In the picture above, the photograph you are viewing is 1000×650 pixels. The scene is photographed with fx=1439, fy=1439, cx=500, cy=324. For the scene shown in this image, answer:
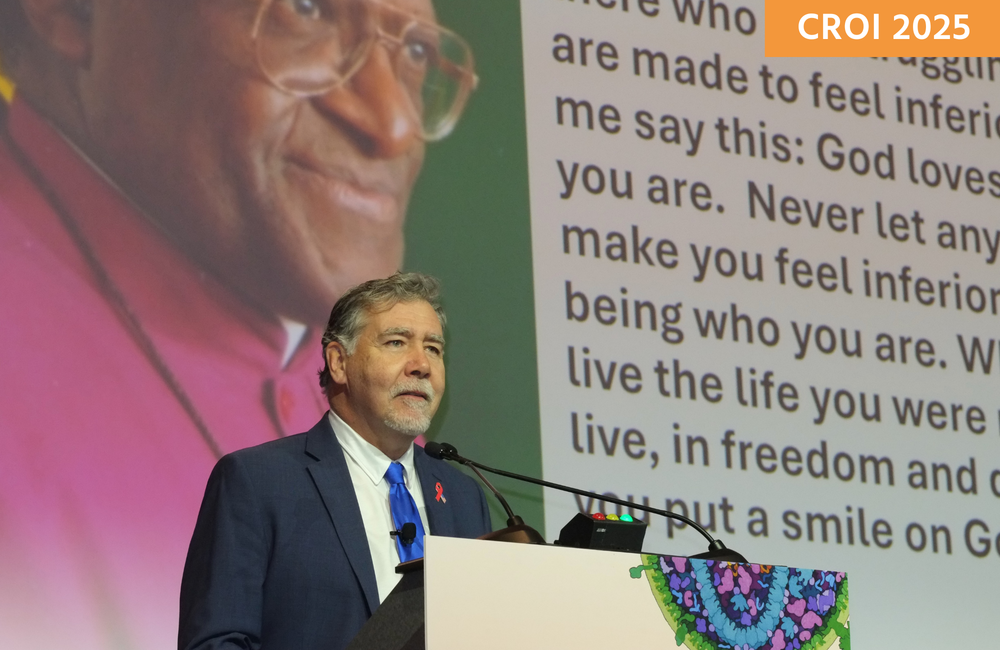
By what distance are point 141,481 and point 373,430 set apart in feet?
2.86

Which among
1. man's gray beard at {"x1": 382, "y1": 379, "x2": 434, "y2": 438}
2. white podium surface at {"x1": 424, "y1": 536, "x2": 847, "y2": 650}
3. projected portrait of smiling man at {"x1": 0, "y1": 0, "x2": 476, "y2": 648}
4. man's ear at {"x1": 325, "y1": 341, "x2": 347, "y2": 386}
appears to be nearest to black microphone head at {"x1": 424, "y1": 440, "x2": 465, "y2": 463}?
man's gray beard at {"x1": 382, "y1": 379, "x2": 434, "y2": 438}

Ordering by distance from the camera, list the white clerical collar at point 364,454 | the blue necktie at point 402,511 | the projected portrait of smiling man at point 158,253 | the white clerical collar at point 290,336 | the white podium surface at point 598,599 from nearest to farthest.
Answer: the white podium surface at point 598,599
the blue necktie at point 402,511
the white clerical collar at point 364,454
the projected portrait of smiling man at point 158,253
the white clerical collar at point 290,336

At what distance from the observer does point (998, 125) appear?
5480mm

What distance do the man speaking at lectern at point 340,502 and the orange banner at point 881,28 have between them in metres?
2.31

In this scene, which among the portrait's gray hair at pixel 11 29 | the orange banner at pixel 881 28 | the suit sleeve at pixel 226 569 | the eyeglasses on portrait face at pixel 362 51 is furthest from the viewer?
the orange banner at pixel 881 28

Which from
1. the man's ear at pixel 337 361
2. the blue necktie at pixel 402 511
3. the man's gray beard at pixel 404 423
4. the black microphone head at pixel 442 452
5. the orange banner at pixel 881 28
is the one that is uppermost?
the orange banner at pixel 881 28

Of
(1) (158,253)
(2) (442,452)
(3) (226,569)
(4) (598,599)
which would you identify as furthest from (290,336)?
(4) (598,599)

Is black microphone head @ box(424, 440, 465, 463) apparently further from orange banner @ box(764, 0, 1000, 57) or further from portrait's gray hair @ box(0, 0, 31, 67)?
orange banner @ box(764, 0, 1000, 57)

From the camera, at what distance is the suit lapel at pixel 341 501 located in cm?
299

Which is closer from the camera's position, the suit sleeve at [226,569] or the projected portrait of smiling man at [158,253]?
the suit sleeve at [226,569]

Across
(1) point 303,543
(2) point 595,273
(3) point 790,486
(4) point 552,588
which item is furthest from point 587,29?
(4) point 552,588

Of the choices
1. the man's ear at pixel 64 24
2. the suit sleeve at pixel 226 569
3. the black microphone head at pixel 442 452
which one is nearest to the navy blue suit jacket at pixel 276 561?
the suit sleeve at pixel 226 569

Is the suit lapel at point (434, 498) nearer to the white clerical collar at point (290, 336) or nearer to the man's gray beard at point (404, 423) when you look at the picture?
the man's gray beard at point (404, 423)

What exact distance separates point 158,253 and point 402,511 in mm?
1219
